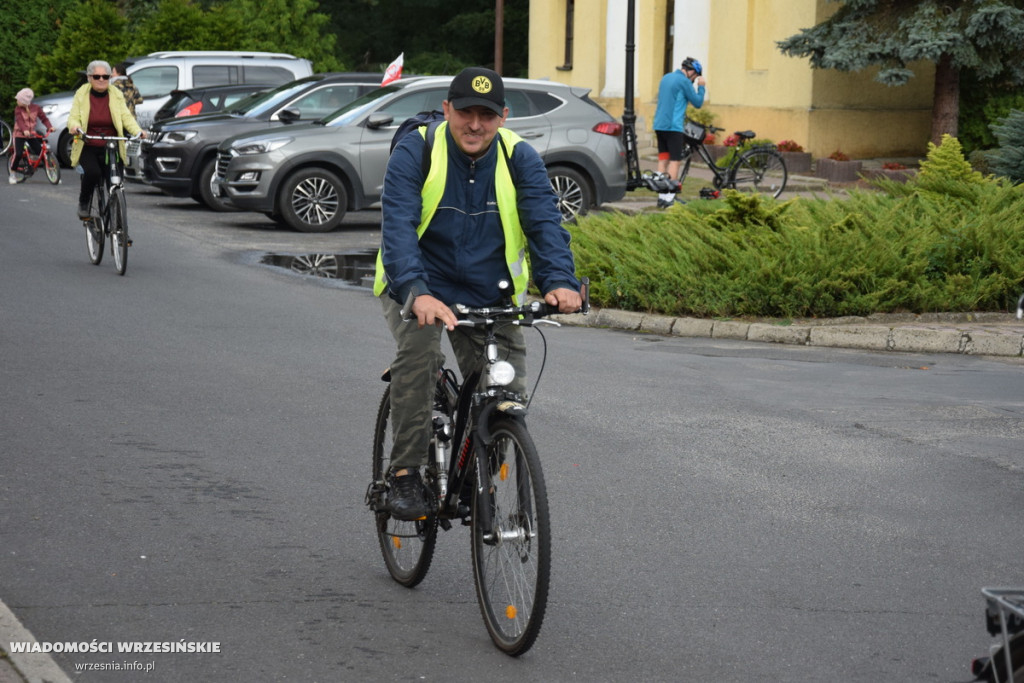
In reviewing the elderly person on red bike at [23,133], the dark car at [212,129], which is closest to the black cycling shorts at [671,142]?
the dark car at [212,129]

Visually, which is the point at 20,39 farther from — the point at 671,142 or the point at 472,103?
the point at 472,103

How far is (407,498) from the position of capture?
5086mm

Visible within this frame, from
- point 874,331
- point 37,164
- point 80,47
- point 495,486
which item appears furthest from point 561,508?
point 80,47

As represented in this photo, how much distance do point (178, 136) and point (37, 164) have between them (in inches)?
193

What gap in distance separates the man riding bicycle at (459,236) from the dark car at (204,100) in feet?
61.0

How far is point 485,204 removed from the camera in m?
4.92

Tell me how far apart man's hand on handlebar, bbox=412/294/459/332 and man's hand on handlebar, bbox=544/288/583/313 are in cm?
34

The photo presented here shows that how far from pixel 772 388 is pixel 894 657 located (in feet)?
15.2

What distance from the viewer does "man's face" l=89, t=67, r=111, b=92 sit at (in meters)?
13.2

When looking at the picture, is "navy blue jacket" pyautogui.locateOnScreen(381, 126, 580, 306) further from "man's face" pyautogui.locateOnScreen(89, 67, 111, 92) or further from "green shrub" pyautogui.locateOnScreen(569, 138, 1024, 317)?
"man's face" pyautogui.locateOnScreen(89, 67, 111, 92)

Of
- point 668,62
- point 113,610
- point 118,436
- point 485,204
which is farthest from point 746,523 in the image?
point 668,62

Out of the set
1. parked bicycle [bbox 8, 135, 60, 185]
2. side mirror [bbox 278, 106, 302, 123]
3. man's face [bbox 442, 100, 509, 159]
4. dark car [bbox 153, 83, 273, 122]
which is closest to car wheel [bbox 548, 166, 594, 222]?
side mirror [bbox 278, 106, 302, 123]

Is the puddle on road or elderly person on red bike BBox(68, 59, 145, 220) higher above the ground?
elderly person on red bike BBox(68, 59, 145, 220)

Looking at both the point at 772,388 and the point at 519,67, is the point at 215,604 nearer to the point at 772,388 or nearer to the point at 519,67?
the point at 772,388
